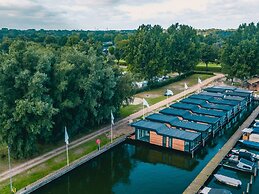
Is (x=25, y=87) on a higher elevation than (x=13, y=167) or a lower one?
higher

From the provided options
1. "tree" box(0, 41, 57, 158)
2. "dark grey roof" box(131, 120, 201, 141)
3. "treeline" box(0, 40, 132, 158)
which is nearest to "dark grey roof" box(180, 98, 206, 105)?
"dark grey roof" box(131, 120, 201, 141)

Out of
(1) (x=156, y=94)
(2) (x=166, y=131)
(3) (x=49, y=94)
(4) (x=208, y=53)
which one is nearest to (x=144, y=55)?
(1) (x=156, y=94)

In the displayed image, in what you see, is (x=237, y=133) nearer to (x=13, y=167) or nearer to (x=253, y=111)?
(x=253, y=111)

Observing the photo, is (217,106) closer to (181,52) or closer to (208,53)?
(181,52)

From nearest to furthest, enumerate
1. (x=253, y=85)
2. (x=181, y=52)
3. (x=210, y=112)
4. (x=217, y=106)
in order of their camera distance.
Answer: (x=210, y=112)
(x=217, y=106)
(x=253, y=85)
(x=181, y=52)

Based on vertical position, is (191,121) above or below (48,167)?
above

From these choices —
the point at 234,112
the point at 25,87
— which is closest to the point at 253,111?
the point at 234,112
